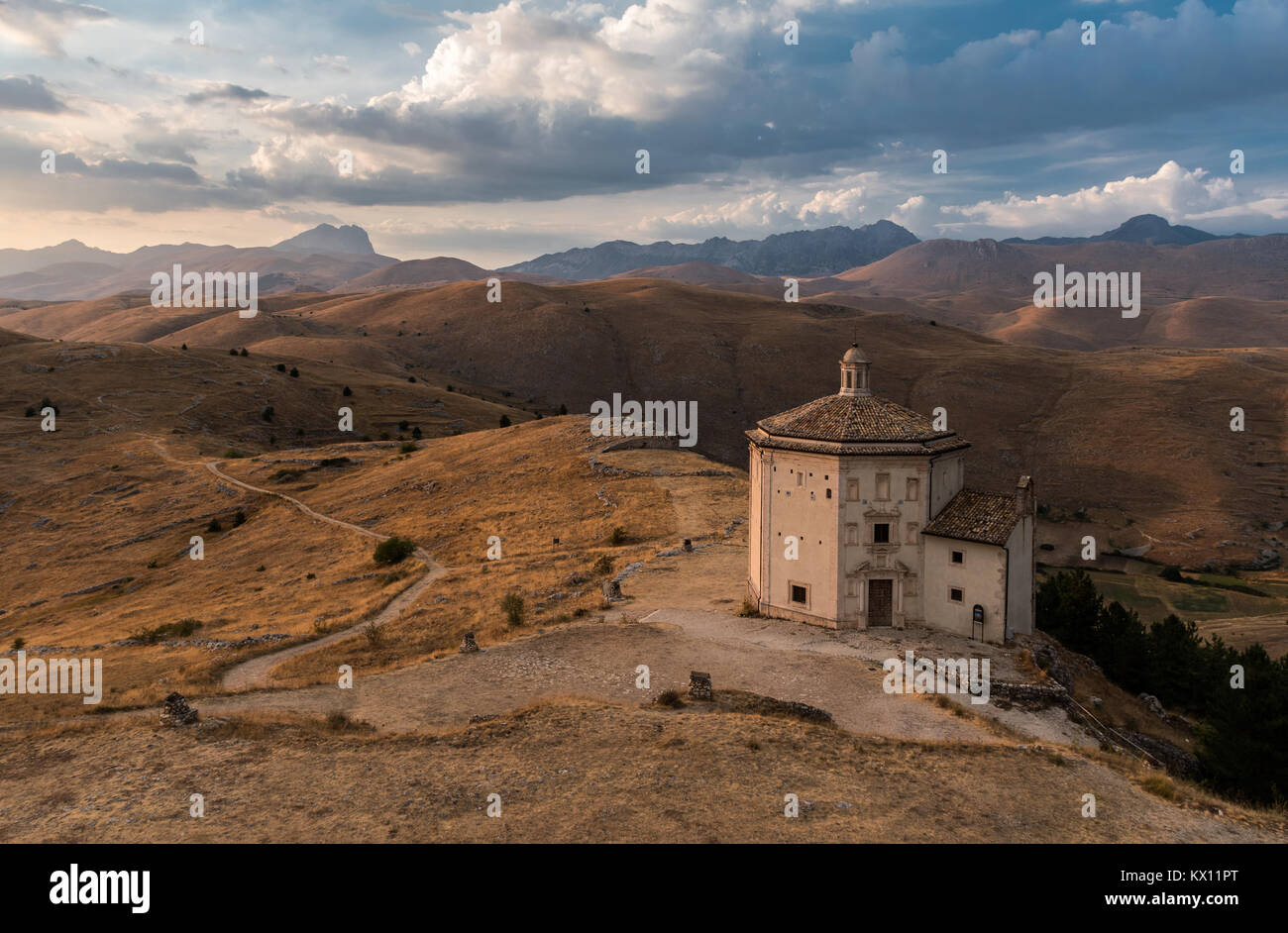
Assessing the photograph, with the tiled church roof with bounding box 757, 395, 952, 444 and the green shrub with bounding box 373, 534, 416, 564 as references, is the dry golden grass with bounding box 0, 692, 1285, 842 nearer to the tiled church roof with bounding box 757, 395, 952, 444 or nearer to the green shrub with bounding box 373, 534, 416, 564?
the tiled church roof with bounding box 757, 395, 952, 444

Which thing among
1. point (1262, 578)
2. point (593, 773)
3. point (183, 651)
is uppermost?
point (593, 773)

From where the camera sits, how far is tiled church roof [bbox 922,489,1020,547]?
35.8 metres

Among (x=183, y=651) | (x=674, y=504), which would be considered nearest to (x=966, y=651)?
(x=674, y=504)

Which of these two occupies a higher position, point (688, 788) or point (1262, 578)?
point (688, 788)

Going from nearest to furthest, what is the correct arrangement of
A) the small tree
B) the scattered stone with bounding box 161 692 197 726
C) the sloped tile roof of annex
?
the scattered stone with bounding box 161 692 197 726
the sloped tile roof of annex
the small tree

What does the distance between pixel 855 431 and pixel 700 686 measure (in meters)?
15.2

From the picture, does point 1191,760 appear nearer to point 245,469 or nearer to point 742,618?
point 742,618

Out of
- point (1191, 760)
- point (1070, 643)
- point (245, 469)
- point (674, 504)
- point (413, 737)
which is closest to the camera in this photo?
point (413, 737)

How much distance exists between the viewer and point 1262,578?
318 ft

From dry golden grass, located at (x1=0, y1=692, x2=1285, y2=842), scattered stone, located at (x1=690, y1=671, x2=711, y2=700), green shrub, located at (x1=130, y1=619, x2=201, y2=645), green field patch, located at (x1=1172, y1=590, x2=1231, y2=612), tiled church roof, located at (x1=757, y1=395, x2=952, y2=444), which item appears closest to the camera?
dry golden grass, located at (x1=0, y1=692, x2=1285, y2=842)

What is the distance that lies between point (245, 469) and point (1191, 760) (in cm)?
9347

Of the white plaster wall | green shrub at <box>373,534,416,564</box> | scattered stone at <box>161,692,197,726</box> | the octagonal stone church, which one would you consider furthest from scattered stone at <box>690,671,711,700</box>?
green shrub at <box>373,534,416,564</box>

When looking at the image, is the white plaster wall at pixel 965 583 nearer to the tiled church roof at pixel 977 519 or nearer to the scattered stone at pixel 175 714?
the tiled church roof at pixel 977 519

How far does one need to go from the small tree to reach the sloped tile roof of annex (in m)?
15.1
